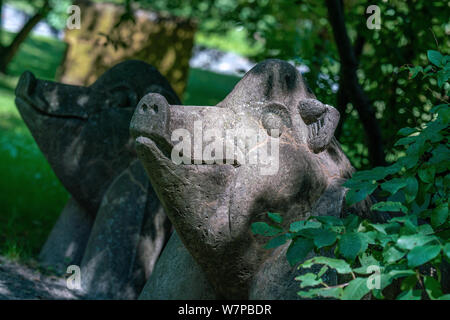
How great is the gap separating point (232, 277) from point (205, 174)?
51 cm

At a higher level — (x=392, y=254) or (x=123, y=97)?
(x=123, y=97)

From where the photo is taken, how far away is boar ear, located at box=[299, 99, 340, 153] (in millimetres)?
2908

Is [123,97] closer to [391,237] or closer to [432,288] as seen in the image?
[391,237]

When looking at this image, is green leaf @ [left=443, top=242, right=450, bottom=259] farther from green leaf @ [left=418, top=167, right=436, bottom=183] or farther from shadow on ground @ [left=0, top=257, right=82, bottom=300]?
shadow on ground @ [left=0, top=257, right=82, bottom=300]

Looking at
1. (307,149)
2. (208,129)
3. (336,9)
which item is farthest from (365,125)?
(208,129)

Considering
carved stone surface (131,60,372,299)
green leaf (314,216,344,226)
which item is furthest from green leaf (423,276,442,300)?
carved stone surface (131,60,372,299)

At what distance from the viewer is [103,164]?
4.35m

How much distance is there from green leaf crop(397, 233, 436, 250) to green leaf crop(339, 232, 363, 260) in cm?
14

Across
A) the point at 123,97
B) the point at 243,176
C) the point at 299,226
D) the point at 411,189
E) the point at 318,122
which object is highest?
the point at 123,97

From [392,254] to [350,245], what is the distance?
0.14m

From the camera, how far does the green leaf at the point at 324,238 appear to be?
2.04 metres

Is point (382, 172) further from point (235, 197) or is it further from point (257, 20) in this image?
point (257, 20)

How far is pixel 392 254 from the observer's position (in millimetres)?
2072

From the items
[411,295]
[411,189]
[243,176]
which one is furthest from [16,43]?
[411,295]
